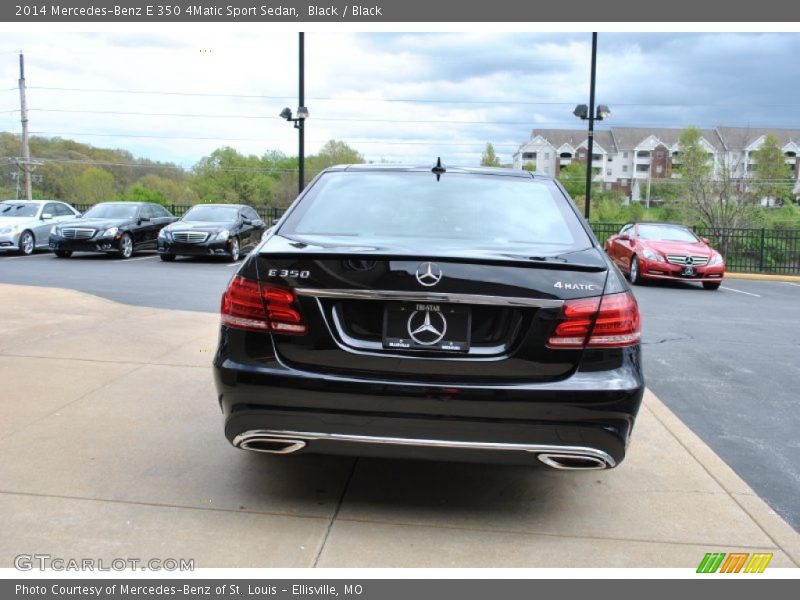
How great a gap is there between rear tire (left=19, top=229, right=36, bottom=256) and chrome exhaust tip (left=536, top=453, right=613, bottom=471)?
18461 mm

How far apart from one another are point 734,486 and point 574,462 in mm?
1399

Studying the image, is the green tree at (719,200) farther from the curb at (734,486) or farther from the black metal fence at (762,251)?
the curb at (734,486)

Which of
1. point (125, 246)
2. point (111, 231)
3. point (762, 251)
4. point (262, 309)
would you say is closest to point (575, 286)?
point (262, 309)

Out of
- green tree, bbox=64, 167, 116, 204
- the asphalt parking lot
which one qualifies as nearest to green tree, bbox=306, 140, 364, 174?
green tree, bbox=64, 167, 116, 204

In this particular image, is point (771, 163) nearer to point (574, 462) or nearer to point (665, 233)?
point (665, 233)

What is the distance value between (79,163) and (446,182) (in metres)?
75.8

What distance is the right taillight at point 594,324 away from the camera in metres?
3.04

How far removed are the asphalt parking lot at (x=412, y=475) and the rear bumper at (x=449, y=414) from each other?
1.50ft

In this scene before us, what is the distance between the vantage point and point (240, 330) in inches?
126

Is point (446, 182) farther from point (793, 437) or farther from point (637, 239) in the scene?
point (637, 239)

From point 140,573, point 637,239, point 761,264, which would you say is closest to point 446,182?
point 140,573

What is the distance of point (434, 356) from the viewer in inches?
120

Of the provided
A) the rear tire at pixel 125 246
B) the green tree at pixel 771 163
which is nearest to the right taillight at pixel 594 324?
the rear tire at pixel 125 246

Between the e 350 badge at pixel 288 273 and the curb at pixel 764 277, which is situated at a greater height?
the e 350 badge at pixel 288 273
